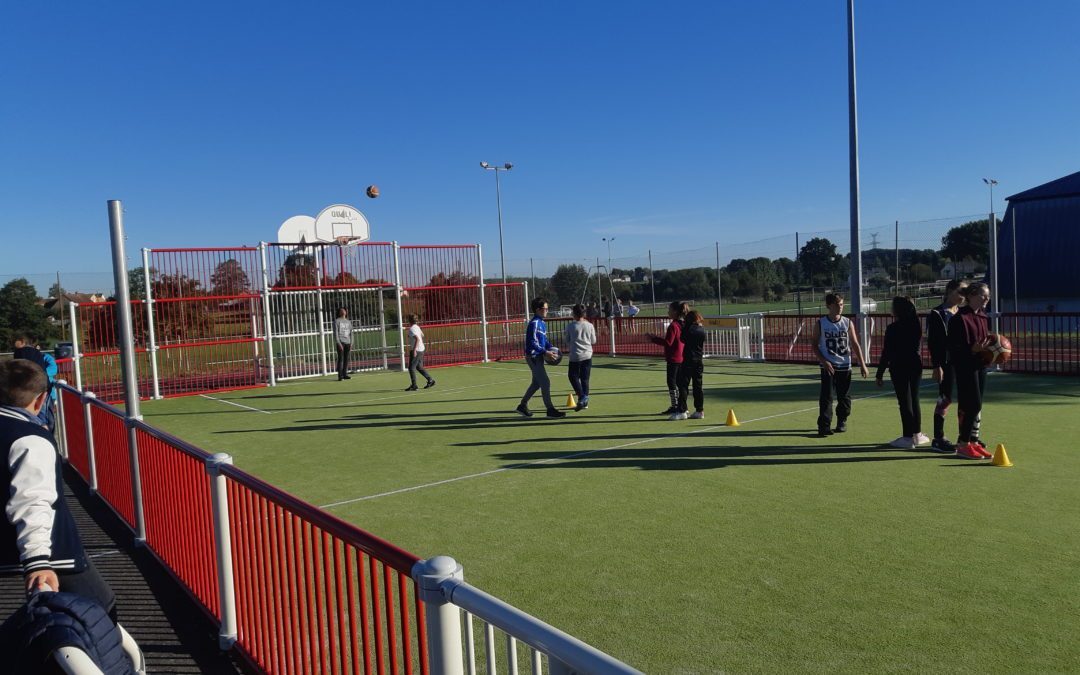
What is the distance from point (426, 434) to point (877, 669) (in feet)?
27.3

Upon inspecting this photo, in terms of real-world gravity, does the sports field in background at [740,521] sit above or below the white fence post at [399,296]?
below

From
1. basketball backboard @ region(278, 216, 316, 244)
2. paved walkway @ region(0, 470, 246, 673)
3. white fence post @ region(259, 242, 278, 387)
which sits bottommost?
paved walkway @ region(0, 470, 246, 673)

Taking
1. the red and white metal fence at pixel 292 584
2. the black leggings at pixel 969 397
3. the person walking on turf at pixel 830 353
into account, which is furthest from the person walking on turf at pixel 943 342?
the red and white metal fence at pixel 292 584

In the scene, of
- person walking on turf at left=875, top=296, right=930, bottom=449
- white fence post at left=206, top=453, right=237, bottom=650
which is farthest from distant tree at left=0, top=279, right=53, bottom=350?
person walking on turf at left=875, top=296, right=930, bottom=449

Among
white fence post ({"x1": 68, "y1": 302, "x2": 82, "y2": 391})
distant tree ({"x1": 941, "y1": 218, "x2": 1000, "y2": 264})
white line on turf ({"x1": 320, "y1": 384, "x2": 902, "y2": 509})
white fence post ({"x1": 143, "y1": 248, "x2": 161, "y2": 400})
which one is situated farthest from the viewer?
distant tree ({"x1": 941, "y1": 218, "x2": 1000, "y2": 264})

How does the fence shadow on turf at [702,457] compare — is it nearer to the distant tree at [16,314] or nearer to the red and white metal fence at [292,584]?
the red and white metal fence at [292,584]

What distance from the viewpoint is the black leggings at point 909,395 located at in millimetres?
8945

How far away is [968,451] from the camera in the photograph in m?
8.42

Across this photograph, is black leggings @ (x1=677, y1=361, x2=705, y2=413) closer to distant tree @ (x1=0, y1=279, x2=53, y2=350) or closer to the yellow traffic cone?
the yellow traffic cone

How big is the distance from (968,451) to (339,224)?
18.2m

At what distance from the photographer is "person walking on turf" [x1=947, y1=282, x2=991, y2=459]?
823 centimetres

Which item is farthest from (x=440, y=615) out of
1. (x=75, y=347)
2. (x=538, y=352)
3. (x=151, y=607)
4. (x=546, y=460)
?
(x=75, y=347)

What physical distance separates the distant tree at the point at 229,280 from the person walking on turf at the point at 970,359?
55.8 feet

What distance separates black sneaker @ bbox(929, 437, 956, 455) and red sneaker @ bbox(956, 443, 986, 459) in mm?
228
